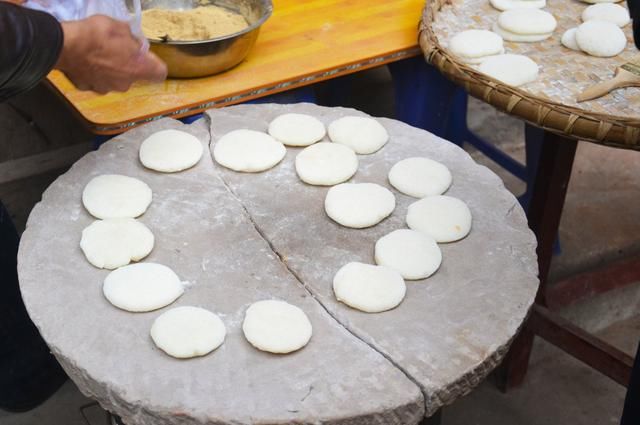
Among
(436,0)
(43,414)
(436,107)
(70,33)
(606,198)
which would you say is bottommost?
(43,414)

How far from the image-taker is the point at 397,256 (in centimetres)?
175

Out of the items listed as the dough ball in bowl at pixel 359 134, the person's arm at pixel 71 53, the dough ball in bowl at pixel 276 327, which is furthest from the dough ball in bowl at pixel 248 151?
the dough ball in bowl at pixel 276 327

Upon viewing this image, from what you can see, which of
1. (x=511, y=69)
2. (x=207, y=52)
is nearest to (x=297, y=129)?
(x=207, y=52)

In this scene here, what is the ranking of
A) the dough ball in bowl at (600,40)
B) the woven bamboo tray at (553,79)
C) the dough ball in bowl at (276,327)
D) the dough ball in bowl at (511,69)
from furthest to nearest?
the dough ball in bowl at (600,40), the dough ball in bowl at (511,69), the woven bamboo tray at (553,79), the dough ball in bowl at (276,327)

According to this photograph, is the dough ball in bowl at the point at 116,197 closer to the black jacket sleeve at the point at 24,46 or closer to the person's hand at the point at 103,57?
the person's hand at the point at 103,57

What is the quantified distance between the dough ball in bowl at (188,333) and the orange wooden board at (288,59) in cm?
101

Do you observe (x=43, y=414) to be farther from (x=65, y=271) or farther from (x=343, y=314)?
(x=343, y=314)

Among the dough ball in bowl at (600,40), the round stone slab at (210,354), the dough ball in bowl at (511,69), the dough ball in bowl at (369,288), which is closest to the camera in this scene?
the round stone slab at (210,354)

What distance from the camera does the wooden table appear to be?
1.43 meters

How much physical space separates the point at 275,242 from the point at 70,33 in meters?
0.69

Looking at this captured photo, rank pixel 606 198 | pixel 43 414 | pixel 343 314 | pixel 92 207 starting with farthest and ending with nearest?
pixel 606 198, pixel 43 414, pixel 92 207, pixel 343 314

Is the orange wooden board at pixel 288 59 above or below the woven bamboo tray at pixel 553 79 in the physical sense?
below

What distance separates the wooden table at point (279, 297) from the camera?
1429 millimetres

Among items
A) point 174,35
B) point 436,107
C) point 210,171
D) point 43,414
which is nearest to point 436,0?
point 436,107
